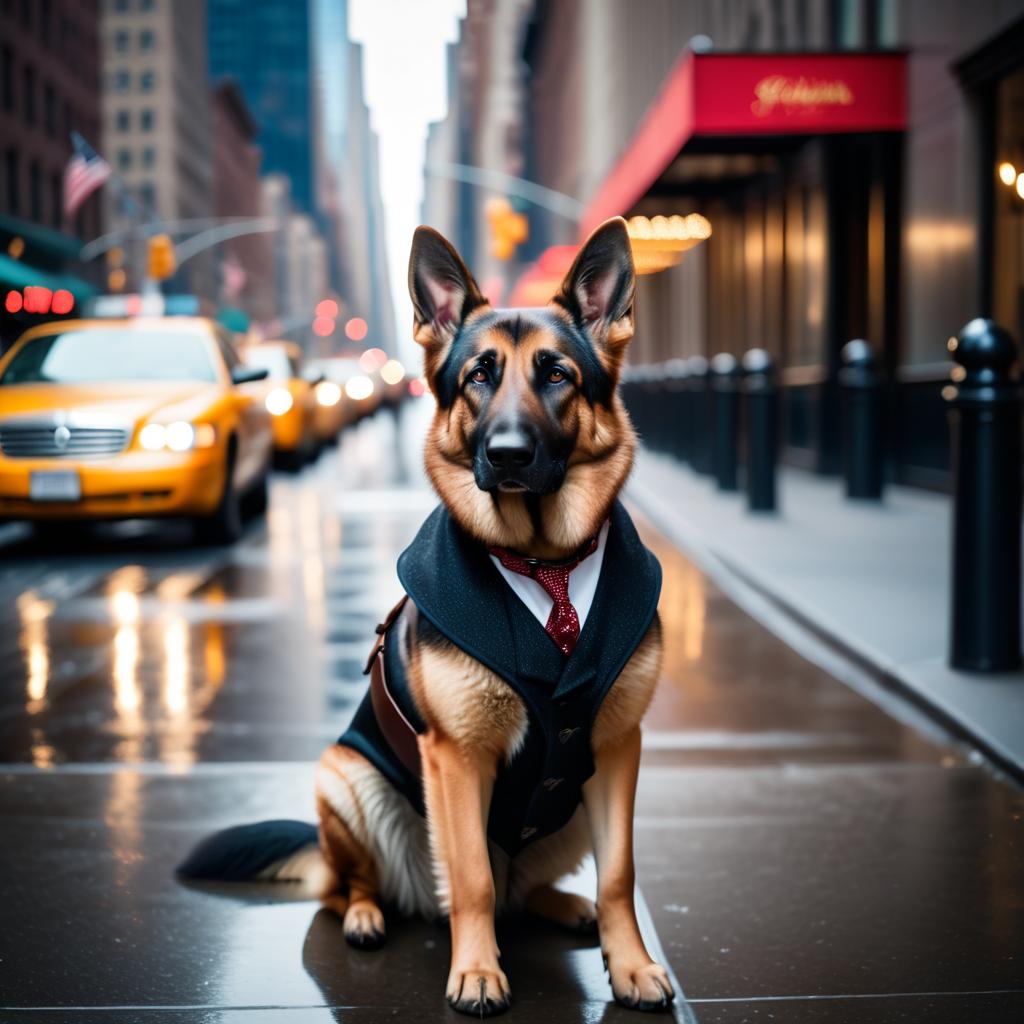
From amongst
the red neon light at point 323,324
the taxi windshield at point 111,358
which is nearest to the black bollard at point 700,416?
the taxi windshield at point 111,358

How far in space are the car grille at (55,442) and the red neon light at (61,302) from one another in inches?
1300

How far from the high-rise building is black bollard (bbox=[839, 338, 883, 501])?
3470 inches

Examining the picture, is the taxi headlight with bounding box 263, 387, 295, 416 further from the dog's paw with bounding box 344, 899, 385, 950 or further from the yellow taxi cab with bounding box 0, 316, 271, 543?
the dog's paw with bounding box 344, 899, 385, 950

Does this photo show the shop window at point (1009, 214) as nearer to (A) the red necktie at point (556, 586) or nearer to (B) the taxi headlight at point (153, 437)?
(B) the taxi headlight at point (153, 437)

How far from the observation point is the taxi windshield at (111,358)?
505 inches

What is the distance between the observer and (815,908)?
3.93 meters

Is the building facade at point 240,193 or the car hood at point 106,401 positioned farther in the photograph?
the building facade at point 240,193

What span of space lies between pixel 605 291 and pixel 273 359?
19.4 metres

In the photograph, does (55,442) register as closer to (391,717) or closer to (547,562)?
(391,717)

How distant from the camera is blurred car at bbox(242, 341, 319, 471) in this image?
2094 cm

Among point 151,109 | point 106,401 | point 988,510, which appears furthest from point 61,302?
point 151,109

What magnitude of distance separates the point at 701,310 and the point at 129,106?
270 ft

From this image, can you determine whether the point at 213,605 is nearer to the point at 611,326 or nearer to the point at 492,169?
the point at 611,326

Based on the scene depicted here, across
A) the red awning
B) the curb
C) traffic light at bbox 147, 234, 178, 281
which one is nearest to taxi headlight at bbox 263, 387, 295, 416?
the red awning
